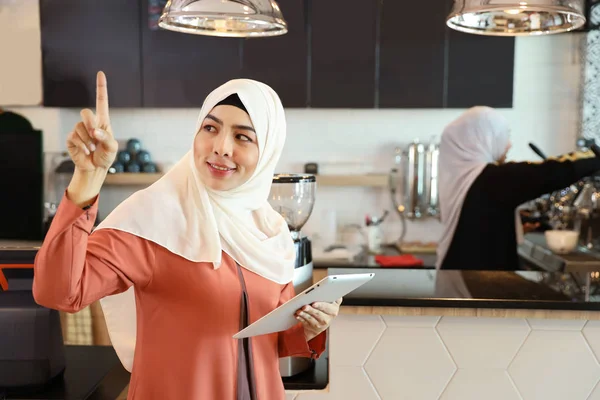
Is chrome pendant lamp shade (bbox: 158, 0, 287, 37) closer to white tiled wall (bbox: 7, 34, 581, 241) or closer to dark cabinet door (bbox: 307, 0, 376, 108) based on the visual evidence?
dark cabinet door (bbox: 307, 0, 376, 108)

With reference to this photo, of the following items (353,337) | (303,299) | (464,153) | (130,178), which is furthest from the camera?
(130,178)

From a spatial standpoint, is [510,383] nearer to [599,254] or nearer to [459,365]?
[459,365]

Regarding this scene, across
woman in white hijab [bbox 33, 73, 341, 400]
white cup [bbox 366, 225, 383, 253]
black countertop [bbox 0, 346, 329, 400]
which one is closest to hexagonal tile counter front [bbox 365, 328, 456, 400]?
black countertop [bbox 0, 346, 329, 400]

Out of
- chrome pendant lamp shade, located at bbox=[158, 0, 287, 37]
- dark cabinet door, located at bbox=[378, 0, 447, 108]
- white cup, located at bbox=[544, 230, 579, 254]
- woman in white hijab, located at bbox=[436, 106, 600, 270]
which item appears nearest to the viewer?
chrome pendant lamp shade, located at bbox=[158, 0, 287, 37]

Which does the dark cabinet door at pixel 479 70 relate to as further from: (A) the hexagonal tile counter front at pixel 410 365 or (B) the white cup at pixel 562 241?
(A) the hexagonal tile counter front at pixel 410 365

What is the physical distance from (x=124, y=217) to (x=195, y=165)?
0.17m

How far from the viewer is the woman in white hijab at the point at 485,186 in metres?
2.45

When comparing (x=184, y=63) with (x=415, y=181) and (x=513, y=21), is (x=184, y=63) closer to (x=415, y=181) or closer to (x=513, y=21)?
(x=415, y=181)

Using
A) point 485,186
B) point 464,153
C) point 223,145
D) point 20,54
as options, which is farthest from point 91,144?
point 20,54

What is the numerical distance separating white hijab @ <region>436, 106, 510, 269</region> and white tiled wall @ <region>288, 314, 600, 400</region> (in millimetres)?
1256

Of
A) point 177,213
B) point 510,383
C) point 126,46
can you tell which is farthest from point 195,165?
point 126,46

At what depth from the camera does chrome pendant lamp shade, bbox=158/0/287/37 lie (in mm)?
1433

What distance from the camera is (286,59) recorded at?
353cm

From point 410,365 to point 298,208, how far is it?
46 centimetres
